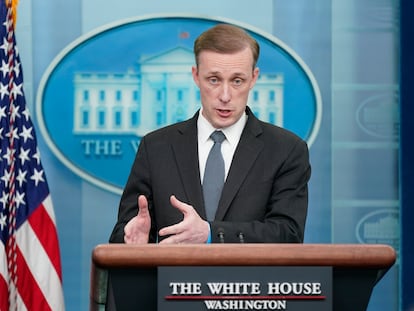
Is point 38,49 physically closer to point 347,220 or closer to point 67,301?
point 67,301

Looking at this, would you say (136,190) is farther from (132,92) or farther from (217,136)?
(132,92)

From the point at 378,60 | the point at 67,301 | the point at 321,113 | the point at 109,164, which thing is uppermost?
the point at 378,60

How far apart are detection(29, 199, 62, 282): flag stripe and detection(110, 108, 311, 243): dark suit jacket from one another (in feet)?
5.02

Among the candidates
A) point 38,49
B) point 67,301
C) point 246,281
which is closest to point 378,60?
point 38,49

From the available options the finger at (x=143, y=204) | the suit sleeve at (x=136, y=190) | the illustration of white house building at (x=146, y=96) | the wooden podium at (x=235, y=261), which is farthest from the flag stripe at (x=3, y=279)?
the wooden podium at (x=235, y=261)

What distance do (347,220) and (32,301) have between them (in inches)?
62.2

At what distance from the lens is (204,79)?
2.30m

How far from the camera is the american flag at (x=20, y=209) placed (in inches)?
144

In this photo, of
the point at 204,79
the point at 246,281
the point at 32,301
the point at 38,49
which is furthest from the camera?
the point at 38,49

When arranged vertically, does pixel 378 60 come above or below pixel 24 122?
above

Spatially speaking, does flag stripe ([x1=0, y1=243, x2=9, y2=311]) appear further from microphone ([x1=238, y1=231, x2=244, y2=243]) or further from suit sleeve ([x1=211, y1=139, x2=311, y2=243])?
microphone ([x1=238, y1=231, x2=244, y2=243])

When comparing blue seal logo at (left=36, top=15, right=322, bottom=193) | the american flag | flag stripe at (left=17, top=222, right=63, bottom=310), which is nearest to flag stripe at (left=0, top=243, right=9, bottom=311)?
the american flag

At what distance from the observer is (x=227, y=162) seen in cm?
230

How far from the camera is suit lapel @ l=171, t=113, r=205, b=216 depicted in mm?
2213
